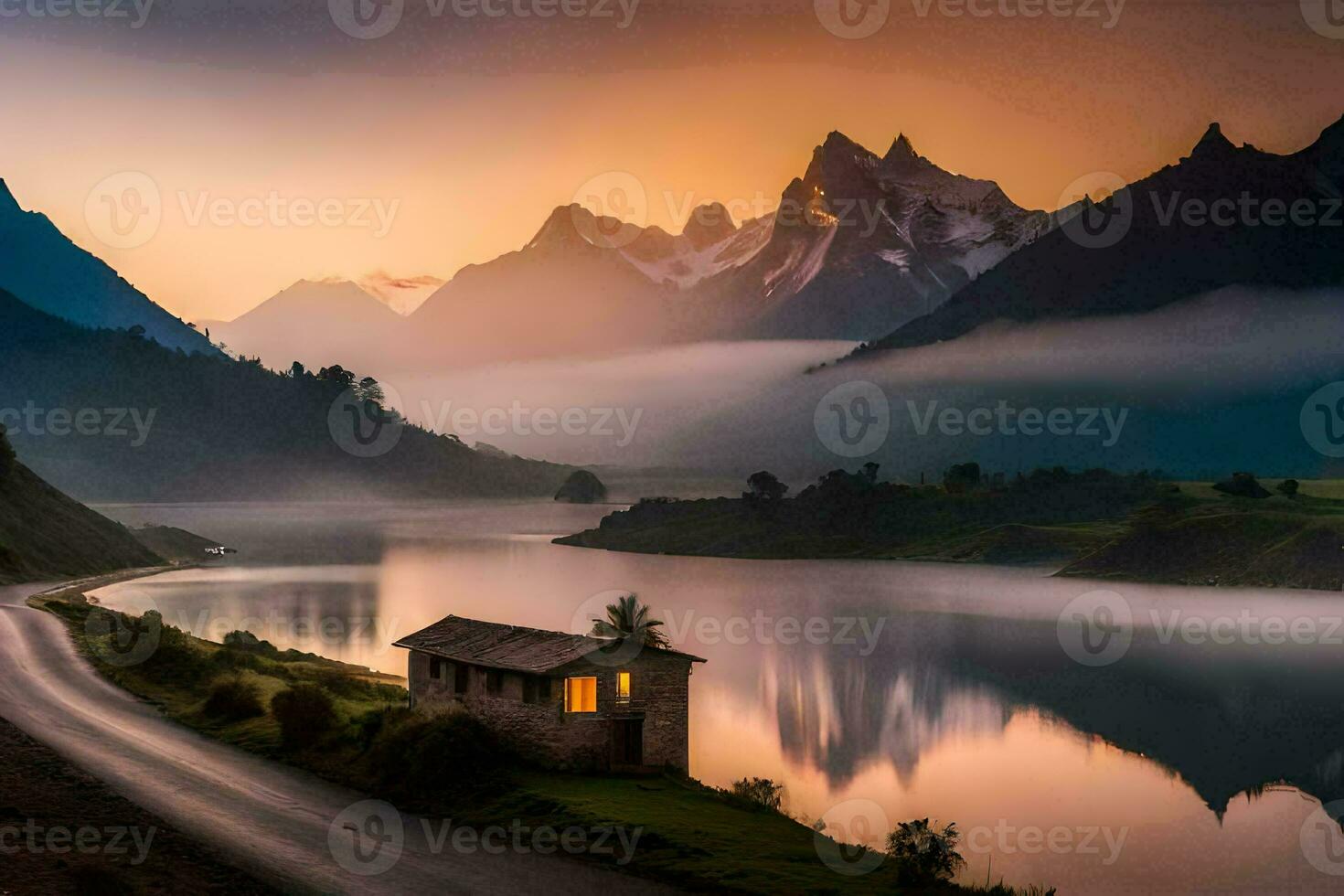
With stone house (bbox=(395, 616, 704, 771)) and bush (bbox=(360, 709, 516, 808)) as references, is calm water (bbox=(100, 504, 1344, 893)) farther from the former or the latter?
bush (bbox=(360, 709, 516, 808))

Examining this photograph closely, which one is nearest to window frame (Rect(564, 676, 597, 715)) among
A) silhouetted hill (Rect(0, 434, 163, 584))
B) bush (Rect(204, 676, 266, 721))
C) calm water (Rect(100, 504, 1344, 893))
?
calm water (Rect(100, 504, 1344, 893))

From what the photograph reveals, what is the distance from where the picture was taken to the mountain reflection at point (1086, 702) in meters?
77.1

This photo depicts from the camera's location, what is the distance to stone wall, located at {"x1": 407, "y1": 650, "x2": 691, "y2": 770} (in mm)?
52344

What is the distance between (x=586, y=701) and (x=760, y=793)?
33.4 ft

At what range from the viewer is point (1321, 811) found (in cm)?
6531

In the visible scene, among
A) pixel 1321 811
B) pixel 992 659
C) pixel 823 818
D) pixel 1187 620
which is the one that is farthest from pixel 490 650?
pixel 1187 620

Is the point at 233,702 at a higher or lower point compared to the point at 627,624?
lower

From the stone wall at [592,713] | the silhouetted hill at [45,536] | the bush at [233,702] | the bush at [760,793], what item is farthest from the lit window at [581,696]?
the silhouetted hill at [45,536]

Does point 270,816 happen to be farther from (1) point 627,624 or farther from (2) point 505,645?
(1) point 627,624

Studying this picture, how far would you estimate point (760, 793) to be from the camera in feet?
190

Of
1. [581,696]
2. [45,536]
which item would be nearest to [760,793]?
[581,696]

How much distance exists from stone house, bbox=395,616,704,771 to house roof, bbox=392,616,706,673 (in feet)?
0.25

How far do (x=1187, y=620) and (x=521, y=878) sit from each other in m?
143

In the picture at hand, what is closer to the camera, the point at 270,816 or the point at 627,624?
the point at 270,816
